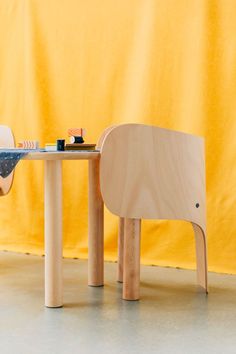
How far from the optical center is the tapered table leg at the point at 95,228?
213 centimetres

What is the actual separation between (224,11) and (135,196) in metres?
0.98

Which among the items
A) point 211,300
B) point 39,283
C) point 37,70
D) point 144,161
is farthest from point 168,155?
point 37,70

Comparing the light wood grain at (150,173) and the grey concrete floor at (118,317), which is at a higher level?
the light wood grain at (150,173)

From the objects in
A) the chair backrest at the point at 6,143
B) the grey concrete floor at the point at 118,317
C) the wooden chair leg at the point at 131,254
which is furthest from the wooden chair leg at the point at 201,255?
the chair backrest at the point at 6,143

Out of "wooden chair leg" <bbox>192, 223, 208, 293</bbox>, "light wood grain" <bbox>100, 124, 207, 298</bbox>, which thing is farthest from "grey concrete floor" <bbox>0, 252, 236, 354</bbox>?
"light wood grain" <bbox>100, 124, 207, 298</bbox>

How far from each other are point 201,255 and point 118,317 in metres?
0.49

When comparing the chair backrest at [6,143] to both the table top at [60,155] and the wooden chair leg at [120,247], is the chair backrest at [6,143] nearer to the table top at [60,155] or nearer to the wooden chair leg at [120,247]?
the wooden chair leg at [120,247]

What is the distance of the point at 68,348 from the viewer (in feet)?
4.83

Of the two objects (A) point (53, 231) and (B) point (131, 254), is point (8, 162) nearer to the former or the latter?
(A) point (53, 231)

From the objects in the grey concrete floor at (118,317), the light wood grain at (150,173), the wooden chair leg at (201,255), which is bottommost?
the grey concrete floor at (118,317)

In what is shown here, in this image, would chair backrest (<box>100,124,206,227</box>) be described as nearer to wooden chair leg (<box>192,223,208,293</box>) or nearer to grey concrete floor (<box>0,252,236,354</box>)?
wooden chair leg (<box>192,223,208,293</box>)

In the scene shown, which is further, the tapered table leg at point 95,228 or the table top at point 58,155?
the tapered table leg at point 95,228

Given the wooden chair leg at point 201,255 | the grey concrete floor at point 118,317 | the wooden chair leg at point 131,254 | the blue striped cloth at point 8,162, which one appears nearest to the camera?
the grey concrete floor at point 118,317

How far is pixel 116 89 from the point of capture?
266 cm
